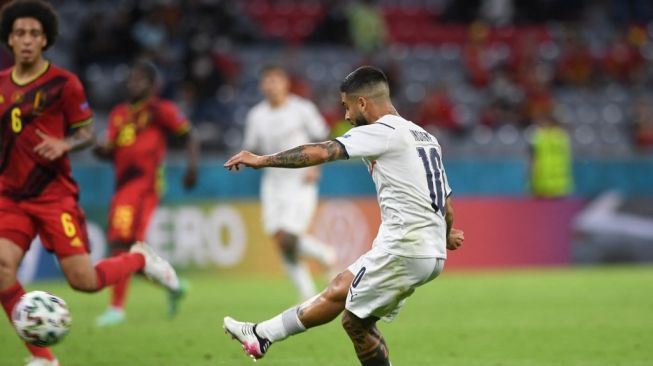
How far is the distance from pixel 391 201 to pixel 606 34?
68.6ft

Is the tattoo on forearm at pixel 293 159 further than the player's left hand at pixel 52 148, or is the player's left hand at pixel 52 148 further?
the player's left hand at pixel 52 148

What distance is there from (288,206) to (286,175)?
374mm

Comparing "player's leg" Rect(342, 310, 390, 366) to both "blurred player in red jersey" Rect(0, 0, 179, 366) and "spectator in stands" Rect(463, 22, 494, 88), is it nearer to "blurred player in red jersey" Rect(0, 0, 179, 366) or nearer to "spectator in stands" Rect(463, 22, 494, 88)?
"blurred player in red jersey" Rect(0, 0, 179, 366)

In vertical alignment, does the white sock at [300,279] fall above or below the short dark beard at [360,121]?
below

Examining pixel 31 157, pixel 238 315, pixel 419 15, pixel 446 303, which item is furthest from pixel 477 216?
pixel 31 157

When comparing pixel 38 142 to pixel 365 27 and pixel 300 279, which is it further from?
pixel 365 27

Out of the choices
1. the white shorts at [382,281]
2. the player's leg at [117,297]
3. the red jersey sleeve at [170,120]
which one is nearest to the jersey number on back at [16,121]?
the white shorts at [382,281]

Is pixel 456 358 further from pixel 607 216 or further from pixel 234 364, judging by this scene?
pixel 607 216

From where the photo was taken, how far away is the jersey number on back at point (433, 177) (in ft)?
23.3

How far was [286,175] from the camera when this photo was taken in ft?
44.1

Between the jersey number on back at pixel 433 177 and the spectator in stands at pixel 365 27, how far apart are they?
56.1ft

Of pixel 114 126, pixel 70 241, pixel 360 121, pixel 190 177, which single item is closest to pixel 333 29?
pixel 190 177

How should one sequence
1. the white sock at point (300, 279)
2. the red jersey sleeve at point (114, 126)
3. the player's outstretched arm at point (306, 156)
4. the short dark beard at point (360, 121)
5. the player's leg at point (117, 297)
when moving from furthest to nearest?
the white sock at point (300, 279), the red jersey sleeve at point (114, 126), the player's leg at point (117, 297), the short dark beard at point (360, 121), the player's outstretched arm at point (306, 156)

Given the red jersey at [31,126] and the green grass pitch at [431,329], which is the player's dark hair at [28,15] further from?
the green grass pitch at [431,329]
